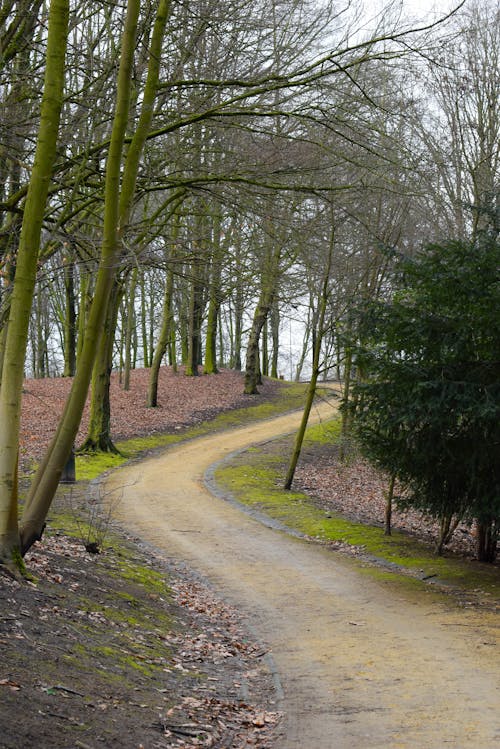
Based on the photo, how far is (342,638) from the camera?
8.72m

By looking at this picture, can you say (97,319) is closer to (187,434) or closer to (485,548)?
(485,548)

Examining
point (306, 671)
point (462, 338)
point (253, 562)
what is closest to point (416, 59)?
point (462, 338)

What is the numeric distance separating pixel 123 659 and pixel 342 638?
3.04 meters

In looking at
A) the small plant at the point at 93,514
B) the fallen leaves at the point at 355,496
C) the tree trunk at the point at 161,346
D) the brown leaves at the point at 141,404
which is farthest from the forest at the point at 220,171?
the tree trunk at the point at 161,346

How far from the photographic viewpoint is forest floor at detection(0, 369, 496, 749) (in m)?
4.96

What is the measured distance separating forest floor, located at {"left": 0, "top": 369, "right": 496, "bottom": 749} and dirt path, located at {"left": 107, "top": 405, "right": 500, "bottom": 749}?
0.40 meters

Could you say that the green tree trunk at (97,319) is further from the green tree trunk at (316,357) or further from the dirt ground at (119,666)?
the green tree trunk at (316,357)

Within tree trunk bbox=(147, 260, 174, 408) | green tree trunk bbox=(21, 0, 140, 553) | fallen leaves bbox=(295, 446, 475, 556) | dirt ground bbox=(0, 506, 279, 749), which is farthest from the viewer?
tree trunk bbox=(147, 260, 174, 408)

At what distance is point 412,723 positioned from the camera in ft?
19.5

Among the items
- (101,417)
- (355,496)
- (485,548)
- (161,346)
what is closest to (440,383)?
(485,548)

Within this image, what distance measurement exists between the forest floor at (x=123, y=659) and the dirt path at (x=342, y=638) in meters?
0.40


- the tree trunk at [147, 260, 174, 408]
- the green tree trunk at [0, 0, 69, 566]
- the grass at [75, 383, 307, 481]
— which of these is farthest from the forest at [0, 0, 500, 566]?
the tree trunk at [147, 260, 174, 408]

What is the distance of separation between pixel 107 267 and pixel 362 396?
19.1 ft

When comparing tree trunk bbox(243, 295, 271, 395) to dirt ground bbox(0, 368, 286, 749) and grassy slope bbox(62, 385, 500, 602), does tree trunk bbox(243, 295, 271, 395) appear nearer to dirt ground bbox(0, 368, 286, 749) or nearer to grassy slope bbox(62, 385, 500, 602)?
grassy slope bbox(62, 385, 500, 602)
